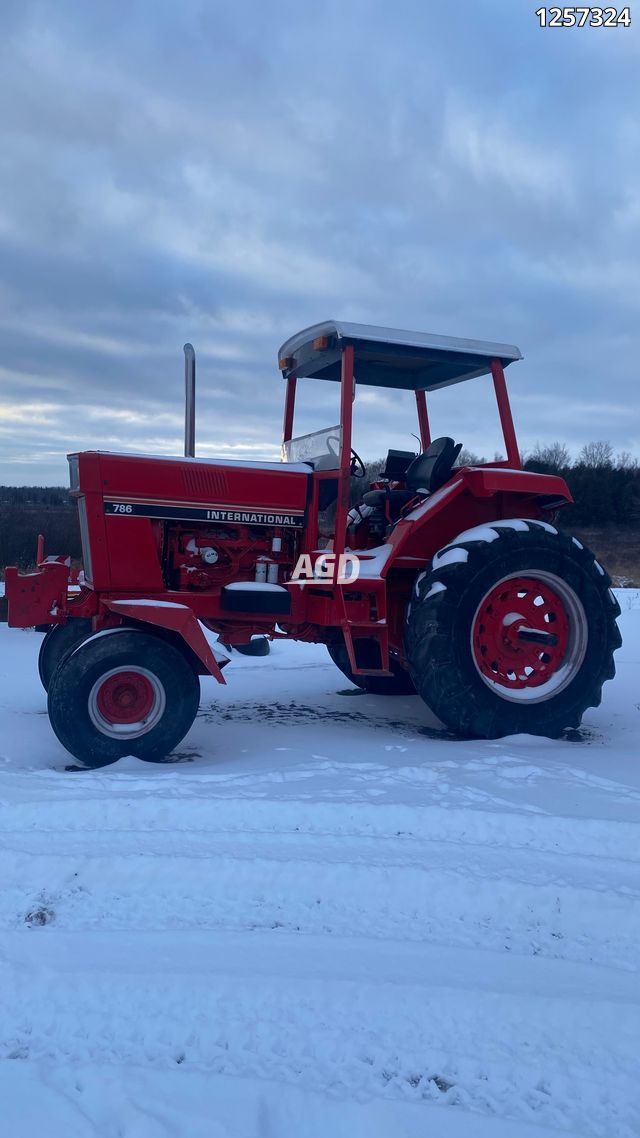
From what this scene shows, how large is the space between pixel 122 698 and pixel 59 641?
1.50m

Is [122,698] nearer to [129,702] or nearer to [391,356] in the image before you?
[129,702]

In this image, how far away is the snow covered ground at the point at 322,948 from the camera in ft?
6.14

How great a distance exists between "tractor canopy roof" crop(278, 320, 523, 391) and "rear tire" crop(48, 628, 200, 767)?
7.04 feet

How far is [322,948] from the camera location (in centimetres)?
244

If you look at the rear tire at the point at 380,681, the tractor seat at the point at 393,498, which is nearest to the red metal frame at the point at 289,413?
the tractor seat at the point at 393,498

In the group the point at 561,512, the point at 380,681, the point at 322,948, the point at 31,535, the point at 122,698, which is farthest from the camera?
the point at 561,512

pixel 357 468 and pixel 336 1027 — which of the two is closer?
pixel 336 1027

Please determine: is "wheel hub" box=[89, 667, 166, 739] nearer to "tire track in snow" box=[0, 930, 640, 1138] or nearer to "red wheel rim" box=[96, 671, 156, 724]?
"red wheel rim" box=[96, 671, 156, 724]

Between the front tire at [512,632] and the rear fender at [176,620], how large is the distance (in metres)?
1.18

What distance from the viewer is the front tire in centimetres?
466

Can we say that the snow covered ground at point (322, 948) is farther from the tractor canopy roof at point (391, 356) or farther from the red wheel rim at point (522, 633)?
the tractor canopy roof at point (391, 356)

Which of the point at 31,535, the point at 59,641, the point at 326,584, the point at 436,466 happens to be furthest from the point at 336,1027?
the point at 31,535

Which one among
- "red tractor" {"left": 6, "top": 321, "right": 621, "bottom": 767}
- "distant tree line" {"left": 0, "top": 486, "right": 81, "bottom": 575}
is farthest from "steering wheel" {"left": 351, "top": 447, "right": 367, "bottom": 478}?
"distant tree line" {"left": 0, "top": 486, "right": 81, "bottom": 575}

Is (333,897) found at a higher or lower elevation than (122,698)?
lower
